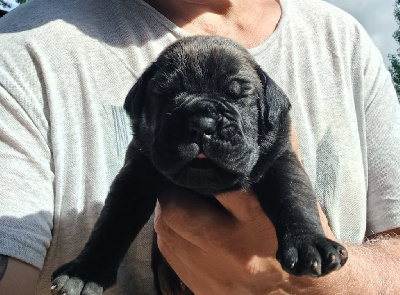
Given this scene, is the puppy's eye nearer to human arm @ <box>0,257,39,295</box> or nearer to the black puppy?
the black puppy

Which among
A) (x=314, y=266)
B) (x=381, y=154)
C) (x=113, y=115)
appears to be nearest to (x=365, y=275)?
(x=381, y=154)

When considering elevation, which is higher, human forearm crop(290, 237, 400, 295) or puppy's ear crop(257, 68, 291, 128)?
puppy's ear crop(257, 68, 291, 128)

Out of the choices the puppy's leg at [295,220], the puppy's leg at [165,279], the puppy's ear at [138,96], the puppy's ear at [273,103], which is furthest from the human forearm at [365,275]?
the puppy's ear at [138,96]

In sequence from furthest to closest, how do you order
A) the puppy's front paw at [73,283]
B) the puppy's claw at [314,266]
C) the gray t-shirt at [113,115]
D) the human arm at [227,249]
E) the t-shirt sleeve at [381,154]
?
the t-shirt sleeve at [381,154], the gray t-shirt at [113,115], the human arm at [227,249], the puppy's front paw at [73,283], the puppy's claw at [314,266]

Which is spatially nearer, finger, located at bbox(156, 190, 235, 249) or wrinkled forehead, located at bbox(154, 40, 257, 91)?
wrinkled forehead, located at bbox(154, 40, 257, 91)

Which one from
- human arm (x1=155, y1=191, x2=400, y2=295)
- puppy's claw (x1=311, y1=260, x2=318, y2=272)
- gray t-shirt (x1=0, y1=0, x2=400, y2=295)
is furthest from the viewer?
gray t-shirt (x1=0, y1=0, x2=400, y2=295)

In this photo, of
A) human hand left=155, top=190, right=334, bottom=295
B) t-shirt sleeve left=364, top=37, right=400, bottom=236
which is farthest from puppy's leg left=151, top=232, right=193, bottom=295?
t-shirt sleeve left=364, top=37, right=400, bottom=236

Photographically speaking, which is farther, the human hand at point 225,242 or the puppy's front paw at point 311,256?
the human hand at point 225,242

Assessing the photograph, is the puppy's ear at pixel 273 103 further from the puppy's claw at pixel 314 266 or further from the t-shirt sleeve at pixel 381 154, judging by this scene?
the t-shirt sleeve at pixel 381 154
